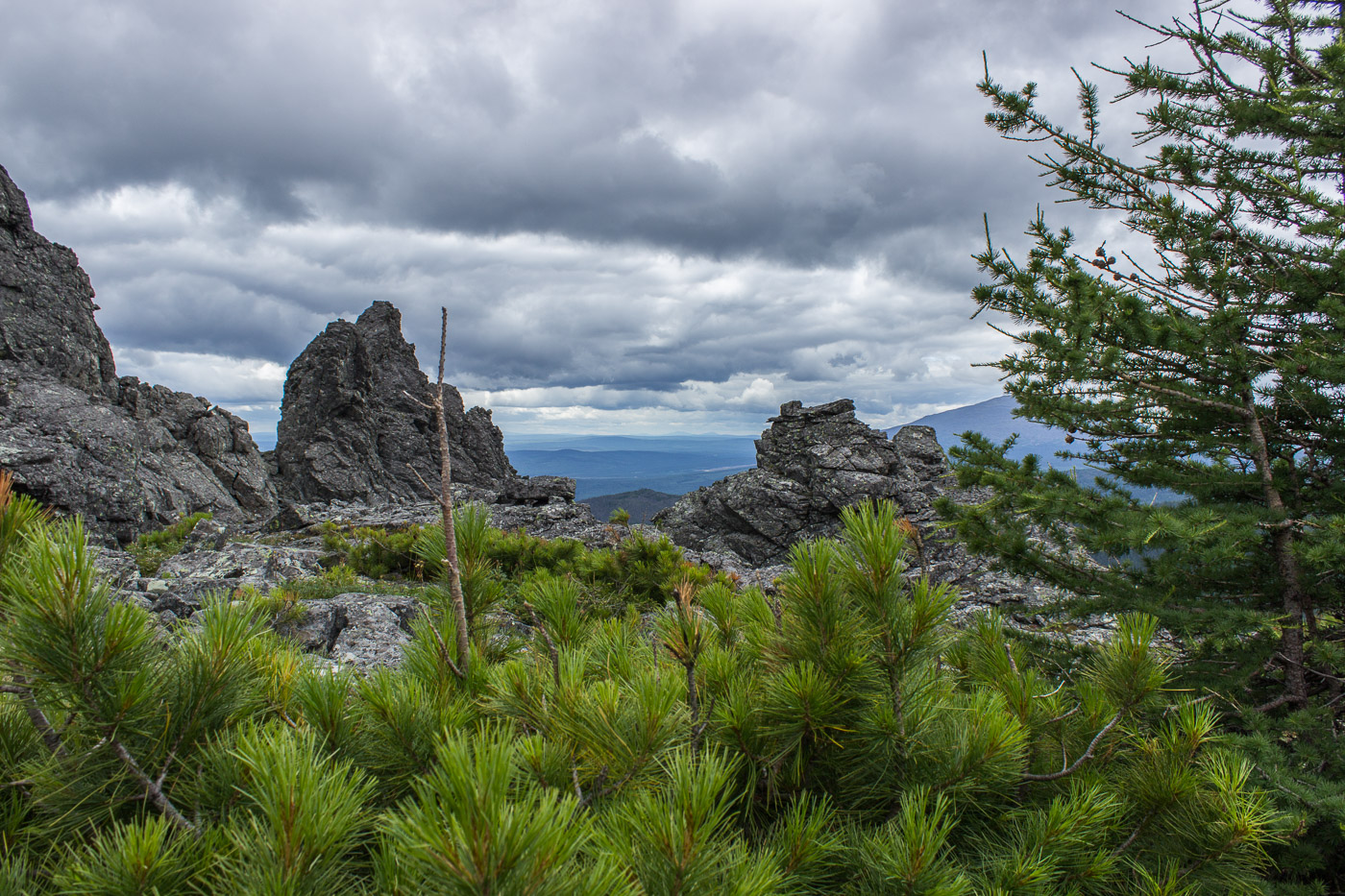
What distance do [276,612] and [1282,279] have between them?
9421 millimetres

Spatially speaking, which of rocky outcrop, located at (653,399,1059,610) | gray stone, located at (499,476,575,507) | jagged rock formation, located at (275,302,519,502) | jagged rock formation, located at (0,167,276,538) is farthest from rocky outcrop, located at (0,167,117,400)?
rocky outcrop, located at (653,399,1059,610)

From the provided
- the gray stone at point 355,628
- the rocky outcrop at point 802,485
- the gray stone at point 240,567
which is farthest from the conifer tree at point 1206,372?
the rocky outcrop at point 802,485

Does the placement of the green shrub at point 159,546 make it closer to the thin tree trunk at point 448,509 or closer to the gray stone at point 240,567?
the gray stone at point 240,567

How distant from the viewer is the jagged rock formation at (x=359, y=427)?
4562 centimetres

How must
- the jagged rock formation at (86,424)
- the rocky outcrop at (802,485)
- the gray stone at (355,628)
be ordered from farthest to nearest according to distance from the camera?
the jagged rock formation at (86,424) → the rocky outcrop at (802,485) → the gray stone at (355,628)

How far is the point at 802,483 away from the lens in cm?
2234

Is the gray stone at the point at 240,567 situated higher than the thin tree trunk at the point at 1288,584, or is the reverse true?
the thin tree trunk at the point at 1288,584

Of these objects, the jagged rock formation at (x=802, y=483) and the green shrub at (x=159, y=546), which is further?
the jagged rock formation at (x=802, y=483)

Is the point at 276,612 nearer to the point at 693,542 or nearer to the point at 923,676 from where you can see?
the point at 923,676

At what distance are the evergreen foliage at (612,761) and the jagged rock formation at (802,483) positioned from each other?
18.1m

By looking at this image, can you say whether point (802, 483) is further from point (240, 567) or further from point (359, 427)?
point (359, 427)

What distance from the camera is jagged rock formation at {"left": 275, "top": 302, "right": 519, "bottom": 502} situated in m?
45.6

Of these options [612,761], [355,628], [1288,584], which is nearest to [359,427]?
[355,628]

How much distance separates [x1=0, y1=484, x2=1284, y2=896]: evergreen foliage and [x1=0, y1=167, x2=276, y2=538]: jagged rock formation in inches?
1014
